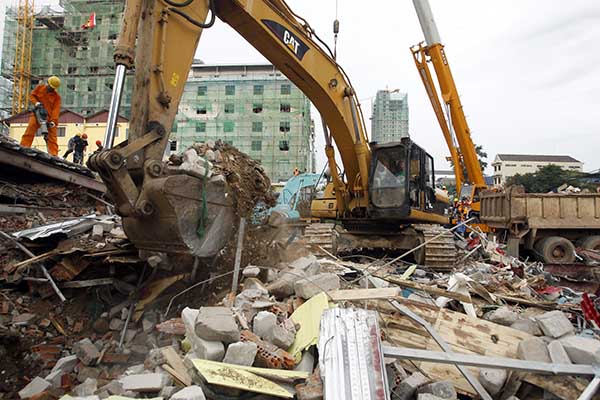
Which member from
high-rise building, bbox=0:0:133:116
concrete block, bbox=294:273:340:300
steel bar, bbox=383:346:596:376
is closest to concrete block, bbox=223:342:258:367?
steel bar, bbox=383:346:596:376

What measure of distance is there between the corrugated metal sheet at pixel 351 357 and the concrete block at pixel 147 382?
0.96m

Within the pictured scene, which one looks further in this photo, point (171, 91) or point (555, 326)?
point (171, 91)

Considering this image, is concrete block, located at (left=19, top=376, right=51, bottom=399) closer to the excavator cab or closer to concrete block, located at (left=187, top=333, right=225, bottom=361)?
concrete block, located at (left=187, top=333, right=225, bottom=361)

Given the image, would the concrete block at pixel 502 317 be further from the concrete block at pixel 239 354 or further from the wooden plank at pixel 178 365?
the wooden plank at pixel 178 365

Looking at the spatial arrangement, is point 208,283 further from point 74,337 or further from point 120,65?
point 120,65

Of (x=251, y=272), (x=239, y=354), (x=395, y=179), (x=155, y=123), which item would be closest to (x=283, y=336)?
(x=239, y=354)

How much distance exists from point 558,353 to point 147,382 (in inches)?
102

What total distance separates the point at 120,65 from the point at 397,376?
3104mm

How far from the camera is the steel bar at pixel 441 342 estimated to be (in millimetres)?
2500

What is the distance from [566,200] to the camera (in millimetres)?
9836

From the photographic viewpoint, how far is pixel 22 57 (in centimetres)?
3878

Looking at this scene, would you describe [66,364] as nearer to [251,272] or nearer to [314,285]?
[251,272]

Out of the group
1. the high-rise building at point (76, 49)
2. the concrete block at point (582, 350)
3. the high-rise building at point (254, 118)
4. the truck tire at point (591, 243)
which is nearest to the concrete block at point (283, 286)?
the concrete block at point (582, 350)

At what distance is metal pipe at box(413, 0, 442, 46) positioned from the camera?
946 centimetres
